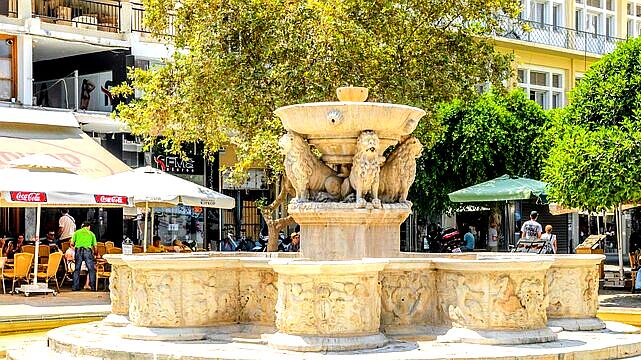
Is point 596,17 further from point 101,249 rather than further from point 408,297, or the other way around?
point 408,297

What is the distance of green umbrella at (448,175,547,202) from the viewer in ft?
85.7

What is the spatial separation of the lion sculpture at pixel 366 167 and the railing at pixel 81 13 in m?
18.2

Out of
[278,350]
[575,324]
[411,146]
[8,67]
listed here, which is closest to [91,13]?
[8,67]

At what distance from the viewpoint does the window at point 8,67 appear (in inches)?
1105

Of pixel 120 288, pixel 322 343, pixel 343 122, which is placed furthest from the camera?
pixel 120 288

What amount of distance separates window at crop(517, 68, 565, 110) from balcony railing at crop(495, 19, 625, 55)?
1.08 metres

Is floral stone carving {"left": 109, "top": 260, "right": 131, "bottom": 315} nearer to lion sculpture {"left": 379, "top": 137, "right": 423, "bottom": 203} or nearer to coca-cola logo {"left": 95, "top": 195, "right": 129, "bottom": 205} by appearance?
lion sculpture {"left": 379, "top": 137, "right": 423, "bottom": 203}

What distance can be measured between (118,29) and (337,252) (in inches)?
759

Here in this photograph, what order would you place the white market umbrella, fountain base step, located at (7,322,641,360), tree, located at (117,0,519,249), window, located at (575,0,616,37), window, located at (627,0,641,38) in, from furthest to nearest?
window, located at (627,0,641,38)
window, located at (575,0,616,37)
the white market umbrella
tree, located at (117,0,519,249)
fountain base step, located at (7,322,641,360)

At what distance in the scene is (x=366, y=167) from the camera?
41.1 feet

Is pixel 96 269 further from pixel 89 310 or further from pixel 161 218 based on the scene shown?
pixel 161 218

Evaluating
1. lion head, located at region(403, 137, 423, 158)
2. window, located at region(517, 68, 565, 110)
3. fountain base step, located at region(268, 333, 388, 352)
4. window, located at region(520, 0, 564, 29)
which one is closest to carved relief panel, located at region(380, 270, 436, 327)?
fountain base step, located at region(268, 333, 388, 352)

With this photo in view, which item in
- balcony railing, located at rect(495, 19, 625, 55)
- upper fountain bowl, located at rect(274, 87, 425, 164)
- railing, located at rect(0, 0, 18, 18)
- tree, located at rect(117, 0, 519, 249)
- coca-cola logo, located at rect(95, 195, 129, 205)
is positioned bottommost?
coca-cola logo, located at rect(95, 195, 129, 205)

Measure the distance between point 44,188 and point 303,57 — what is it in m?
5.22
